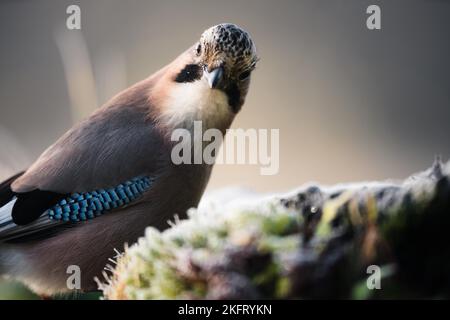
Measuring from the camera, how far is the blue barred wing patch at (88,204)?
335 cm

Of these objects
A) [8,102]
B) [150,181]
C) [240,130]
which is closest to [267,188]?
[240,130]

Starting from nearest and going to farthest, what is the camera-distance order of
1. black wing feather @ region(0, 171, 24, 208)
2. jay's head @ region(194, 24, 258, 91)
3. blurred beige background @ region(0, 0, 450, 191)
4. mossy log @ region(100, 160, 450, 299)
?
mossy log @ region(100, 160, 450, 299)
jay's head @ region(194, 24, 258, 91)
black wing feather @ region(0, 171, 24, 208)
blurred beige background @ region(0, 0, 450, 191)

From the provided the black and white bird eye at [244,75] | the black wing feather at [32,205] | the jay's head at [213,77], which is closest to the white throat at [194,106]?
the jay's head at [213,77]

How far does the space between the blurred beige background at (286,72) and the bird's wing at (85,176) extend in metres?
0.59

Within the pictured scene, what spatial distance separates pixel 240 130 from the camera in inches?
152

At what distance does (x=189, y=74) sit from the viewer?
3473 millimetres

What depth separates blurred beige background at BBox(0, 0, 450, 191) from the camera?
3859mm

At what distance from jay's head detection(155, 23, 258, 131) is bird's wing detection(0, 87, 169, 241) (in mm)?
242

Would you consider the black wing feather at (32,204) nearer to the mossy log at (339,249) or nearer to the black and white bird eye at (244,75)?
the black and white bird eye at (244,75)

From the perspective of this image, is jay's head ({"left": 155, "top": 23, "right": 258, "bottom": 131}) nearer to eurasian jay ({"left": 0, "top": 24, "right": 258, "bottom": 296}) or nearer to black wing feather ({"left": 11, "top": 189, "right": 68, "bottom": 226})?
eurasian jay ({"left": 0, "top": 24, "right": 258, "bottom": 296})

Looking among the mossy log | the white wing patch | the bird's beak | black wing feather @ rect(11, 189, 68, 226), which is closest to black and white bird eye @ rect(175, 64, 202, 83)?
the bird's beak

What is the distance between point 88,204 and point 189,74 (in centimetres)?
90

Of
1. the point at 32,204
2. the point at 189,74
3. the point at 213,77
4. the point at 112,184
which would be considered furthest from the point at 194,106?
the point at 32,204
